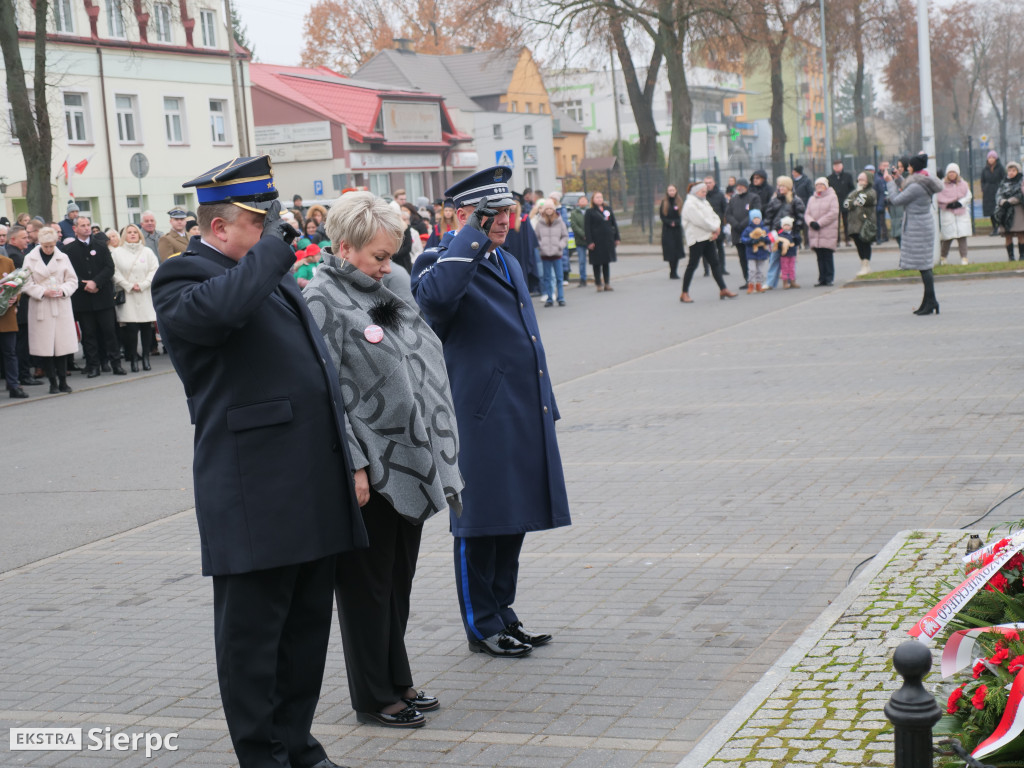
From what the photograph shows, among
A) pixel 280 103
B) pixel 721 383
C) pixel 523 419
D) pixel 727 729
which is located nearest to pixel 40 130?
pixel 721 383

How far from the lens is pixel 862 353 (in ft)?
45.1

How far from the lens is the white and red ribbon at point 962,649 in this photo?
3.96 meters

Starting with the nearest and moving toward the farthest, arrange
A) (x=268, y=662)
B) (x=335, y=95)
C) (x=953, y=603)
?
(x=268, y=662), (x=953, y=603), (x=335, y=95)

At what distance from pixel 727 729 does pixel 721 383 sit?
8.62 m

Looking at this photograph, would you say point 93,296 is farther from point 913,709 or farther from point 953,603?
point 913,709

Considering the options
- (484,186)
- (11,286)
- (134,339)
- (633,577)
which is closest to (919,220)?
(134,339)

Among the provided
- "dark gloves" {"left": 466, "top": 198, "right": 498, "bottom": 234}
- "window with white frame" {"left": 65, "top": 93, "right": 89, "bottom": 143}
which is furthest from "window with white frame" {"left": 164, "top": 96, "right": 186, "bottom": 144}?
"dark gloves" {"left": 466, "top": 198, "right": 498, "bottom": 234}

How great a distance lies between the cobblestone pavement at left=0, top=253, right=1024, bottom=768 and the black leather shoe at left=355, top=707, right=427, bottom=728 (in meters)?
0.04

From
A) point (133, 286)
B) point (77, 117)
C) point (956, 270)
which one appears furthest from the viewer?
point (77, 117)

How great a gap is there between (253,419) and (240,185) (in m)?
0.68

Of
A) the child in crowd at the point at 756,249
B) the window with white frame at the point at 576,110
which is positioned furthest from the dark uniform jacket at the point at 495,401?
the window with white frame at the point at 576,110

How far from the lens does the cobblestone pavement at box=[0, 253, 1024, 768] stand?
4.54 m

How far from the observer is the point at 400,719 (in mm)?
4559

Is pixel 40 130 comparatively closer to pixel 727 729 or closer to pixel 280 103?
pixel 727 729
